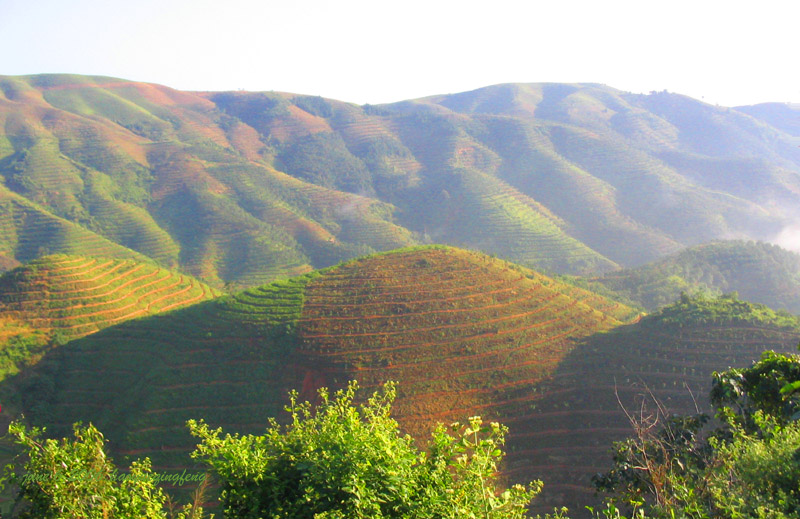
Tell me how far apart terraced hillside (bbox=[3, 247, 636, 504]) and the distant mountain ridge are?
104ft

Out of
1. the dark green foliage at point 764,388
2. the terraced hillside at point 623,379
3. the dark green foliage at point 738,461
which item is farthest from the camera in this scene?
the terraced hillside at point 623,379

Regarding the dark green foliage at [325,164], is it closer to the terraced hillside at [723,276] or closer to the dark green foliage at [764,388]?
the terraced hillside at [723,276]

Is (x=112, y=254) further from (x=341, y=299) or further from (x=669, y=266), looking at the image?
(x=669, y=266)

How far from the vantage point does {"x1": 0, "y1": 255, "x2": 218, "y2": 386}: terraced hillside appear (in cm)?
3869

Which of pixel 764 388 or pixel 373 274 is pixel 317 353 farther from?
pixel 764 388

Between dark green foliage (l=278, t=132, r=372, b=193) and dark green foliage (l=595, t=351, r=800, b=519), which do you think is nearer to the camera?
dark green foliage (l=595, t=351, r=800, b=519)

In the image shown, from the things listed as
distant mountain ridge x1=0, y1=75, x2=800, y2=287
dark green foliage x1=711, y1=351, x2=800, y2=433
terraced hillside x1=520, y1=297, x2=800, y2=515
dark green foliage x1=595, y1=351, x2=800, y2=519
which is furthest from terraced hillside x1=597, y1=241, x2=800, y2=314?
dark green foliage x1=711, y1=351, x2=800, y2=433

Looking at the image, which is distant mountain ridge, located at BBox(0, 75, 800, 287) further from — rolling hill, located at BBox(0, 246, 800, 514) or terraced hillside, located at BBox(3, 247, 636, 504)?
rolling hill, located at BBox(0, 246, 800, 514)

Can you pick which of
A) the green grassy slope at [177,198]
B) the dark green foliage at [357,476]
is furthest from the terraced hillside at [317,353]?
the green grassy slope at [177,198]

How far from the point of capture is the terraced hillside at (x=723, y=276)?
6016cm

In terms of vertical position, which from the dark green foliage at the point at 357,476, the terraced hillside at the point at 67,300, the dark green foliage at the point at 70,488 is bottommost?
the terraced hillside at the point at 67,300

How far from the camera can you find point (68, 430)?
103 feet

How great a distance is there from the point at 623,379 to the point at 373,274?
20689 mm

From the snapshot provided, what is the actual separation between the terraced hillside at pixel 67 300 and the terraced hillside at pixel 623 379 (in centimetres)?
3713
